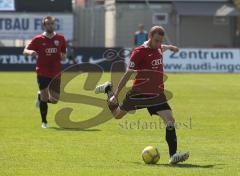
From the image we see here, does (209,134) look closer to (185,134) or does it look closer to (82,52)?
(185,134)

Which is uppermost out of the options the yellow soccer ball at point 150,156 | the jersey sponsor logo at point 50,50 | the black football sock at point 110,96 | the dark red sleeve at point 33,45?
the dark red sleeve at point 33,45

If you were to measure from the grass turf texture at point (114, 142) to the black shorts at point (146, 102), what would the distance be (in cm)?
80

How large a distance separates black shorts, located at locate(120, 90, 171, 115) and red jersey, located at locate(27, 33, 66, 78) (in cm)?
511

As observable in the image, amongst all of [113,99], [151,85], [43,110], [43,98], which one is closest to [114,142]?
[113,99]

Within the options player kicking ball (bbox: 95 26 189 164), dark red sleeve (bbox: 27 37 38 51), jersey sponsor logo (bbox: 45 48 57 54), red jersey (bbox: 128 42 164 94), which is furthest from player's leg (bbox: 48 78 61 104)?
red jersey (bbox: 128 42 164 94)

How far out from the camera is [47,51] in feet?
58.2

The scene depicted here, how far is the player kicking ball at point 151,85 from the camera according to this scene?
11.9m

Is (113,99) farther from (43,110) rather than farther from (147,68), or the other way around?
(43,110)

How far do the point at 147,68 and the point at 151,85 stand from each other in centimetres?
35

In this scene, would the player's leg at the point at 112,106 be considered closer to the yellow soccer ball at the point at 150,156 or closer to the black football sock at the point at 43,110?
the yellow soccer ball at the point at 150,156

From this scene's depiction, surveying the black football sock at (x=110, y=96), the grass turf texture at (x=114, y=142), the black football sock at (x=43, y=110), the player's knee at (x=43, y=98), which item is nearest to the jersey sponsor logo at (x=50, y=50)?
the player's knee at (x=43, y=98)

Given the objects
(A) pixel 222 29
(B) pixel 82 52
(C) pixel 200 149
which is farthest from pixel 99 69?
(C) pixel 200 149

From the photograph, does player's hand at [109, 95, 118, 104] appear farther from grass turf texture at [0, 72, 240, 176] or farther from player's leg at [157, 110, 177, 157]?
player's leg at [157, 110, 177, 157]

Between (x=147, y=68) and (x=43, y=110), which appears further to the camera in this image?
(x=43, y=110)
